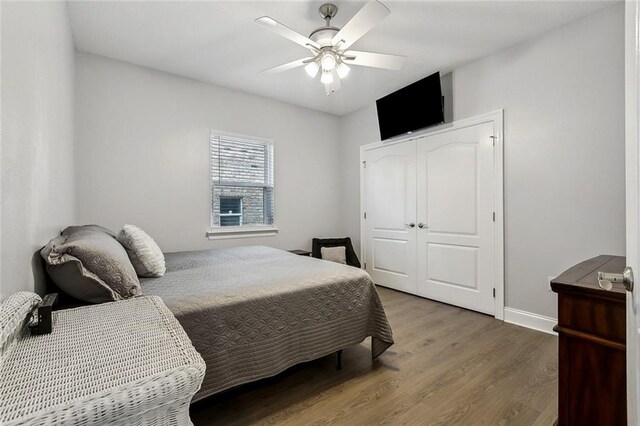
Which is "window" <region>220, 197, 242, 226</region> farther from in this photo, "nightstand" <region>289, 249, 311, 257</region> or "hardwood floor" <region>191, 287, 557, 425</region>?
"hardwood floor" <region>191, 287, 557, 425</region>

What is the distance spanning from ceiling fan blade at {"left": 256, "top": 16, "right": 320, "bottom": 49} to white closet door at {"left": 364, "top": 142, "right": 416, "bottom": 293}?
7.01ft

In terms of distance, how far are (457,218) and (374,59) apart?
1984 millimetres

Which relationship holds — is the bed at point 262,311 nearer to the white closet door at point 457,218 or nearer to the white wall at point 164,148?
the white wall at point 164,148

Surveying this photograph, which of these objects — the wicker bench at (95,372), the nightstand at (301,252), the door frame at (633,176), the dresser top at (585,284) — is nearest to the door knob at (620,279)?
the door frame at (633,176)

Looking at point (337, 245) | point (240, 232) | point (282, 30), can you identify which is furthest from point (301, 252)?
point (282, 30)

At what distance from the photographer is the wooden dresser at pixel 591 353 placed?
1.14m

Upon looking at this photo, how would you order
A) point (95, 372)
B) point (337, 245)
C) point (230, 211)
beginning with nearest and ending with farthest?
point (95, 372)
point (230, 211)
point (337, 245)

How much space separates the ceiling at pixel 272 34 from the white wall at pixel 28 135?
0.73m

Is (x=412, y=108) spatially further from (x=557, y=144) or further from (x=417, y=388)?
(x=417, y=388)

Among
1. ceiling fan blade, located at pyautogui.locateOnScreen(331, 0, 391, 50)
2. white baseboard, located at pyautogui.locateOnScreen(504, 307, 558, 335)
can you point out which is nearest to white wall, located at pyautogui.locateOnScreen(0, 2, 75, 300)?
ceiling fan blade, located at pyautogui.locateOnScreen(331, 0, 391, 50)

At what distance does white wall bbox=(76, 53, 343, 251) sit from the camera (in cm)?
295

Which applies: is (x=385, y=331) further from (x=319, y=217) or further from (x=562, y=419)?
(x=319, y=217)

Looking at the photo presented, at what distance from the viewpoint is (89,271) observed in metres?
1.32

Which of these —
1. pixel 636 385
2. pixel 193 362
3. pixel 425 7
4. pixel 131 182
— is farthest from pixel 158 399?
pixel 131 182
